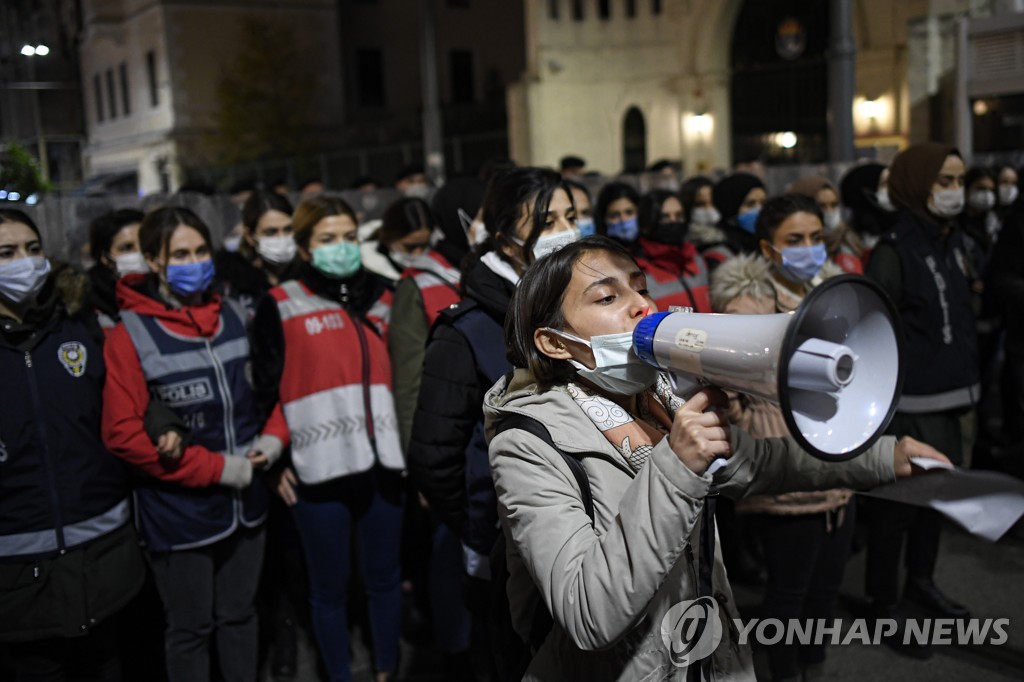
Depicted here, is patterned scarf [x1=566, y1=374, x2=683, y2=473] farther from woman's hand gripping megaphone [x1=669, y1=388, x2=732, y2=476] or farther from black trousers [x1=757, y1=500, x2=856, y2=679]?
black trousers [x1=757, y1=500, x2=856, y2=679]

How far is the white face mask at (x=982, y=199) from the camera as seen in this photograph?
24.7ft

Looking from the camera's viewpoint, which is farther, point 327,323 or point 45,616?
point 327,323

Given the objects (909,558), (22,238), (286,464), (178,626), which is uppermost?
(22,238)

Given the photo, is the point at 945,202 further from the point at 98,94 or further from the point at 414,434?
the point at 98,94

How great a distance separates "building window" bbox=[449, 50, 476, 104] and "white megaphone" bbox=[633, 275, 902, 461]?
129 ft

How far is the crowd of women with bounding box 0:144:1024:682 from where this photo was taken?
83.9 inches

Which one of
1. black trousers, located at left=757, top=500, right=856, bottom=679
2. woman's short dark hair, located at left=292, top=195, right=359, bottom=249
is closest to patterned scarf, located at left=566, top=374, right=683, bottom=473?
black trousers, located at left=757, top=500, right=856, bottom=679

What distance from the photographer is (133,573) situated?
3.67 meters

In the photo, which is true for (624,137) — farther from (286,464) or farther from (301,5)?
(286,464)

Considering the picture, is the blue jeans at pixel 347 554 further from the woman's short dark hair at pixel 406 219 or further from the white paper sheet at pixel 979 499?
the white paper sheet at pixel 979 499

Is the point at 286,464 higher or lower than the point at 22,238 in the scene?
lower

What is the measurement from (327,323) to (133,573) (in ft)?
4.22

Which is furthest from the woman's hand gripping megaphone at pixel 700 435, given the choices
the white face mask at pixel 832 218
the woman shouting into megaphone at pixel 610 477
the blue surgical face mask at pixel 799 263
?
the white face mask at pixel 832 218

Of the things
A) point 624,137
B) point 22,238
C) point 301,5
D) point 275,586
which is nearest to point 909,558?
point 275,586
